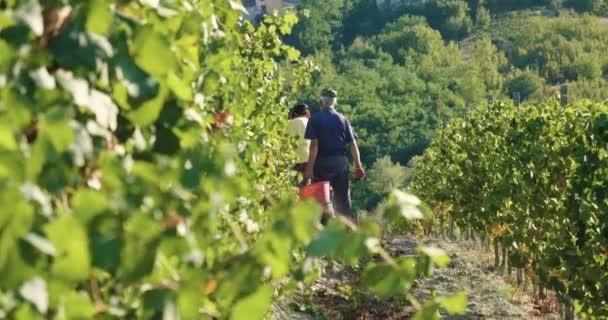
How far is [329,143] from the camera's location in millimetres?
10289

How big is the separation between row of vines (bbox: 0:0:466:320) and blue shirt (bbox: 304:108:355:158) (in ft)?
25.2

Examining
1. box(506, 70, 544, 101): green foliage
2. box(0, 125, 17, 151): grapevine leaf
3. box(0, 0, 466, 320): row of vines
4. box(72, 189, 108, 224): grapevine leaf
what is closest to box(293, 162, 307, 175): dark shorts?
box(0, 0, 466, 320): row of vines

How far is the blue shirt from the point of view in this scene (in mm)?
10195

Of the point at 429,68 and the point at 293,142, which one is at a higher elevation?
the point at 293,142

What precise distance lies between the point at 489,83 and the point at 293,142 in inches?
3932

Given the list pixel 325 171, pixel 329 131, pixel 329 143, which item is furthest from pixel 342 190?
pixel 329 131

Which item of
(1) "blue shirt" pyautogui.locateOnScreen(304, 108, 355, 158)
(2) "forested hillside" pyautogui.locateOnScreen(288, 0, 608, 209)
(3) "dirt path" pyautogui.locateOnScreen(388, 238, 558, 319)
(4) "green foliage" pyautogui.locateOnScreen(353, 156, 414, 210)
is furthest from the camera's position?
(2) "forested hillside" pyautogui.locateOnScreen(288, 0, 608, 209)

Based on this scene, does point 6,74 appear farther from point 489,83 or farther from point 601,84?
point 489,83

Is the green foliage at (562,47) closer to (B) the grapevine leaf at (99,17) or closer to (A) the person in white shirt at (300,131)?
(A) the person in white shirt at (300,131)

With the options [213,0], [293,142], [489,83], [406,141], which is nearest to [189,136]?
[213,0]

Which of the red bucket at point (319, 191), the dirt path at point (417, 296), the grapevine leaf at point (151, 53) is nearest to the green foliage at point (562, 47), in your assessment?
the dirt path at point (417, 296)

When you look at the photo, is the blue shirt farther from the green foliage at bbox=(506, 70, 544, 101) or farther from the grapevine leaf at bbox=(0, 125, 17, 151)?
the green foliage at bbox=(506, 70, 544, 101)

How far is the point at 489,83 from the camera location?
111 metres

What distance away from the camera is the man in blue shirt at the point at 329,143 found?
33.5ft
